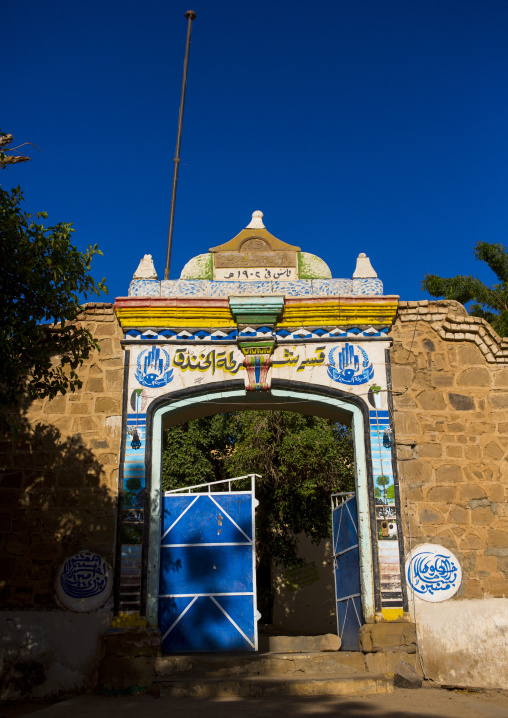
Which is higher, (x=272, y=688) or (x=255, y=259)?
(x=255, y=259)

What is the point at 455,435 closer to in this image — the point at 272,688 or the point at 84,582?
the point at 272,688

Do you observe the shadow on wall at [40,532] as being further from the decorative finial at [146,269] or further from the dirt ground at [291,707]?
the decorative finial at [146,269]

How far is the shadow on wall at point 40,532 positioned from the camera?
7.36m

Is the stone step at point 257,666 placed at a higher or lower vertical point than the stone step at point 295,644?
higher

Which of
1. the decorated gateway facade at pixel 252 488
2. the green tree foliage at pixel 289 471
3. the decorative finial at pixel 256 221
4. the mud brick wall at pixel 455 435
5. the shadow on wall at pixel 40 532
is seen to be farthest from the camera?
the green tree foliage at pixel 289 471

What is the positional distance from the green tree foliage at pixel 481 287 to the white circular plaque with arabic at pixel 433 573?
11.4m

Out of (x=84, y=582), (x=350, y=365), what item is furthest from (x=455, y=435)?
(x=84, y=582)

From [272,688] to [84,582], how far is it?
244 centimetres

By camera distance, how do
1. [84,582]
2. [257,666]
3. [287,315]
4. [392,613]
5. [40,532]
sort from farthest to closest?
[287,315]
[40,532]
[84,582]
[392,613]
[257,666]

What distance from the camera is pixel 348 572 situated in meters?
8.64

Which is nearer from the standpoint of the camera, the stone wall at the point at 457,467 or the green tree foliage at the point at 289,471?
the stone wall at the point at 457,467

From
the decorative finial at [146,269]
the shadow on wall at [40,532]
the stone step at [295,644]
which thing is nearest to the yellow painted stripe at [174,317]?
the decorative finial at [146,269]

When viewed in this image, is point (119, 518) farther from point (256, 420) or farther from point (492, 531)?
point (256, 420)

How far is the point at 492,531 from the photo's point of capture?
7812 millimetres
